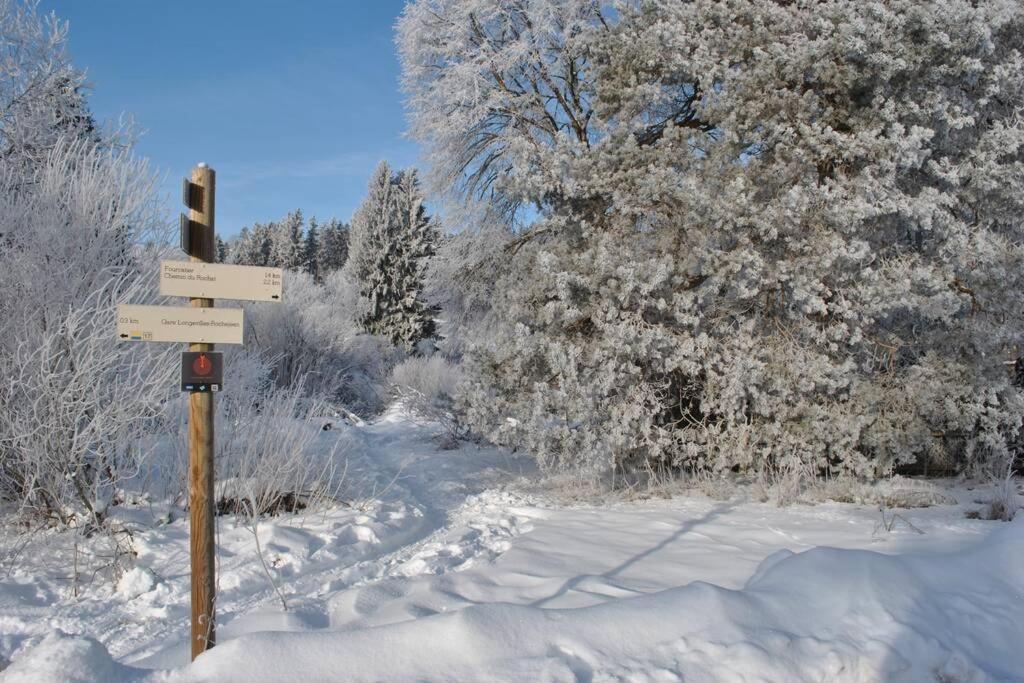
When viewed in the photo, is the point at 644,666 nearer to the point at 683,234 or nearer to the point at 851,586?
the point at 851,586

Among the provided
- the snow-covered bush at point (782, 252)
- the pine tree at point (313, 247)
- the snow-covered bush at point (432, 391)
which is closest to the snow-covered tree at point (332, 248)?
the pine tree at point (313, 247)

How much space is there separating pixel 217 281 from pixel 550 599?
275 cm

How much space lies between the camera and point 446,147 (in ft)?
37.9

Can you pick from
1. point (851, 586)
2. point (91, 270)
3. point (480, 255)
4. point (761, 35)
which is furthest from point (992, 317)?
point (91, 270)

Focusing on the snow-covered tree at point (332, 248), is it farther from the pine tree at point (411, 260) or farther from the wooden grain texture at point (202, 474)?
the wooden grain texture at point (202, 474)

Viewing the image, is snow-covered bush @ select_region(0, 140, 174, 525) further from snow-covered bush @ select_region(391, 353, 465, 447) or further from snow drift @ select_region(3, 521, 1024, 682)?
snow-covered bush @ select_region(391, 353, 465, 447)

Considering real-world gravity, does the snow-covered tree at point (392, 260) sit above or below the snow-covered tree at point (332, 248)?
below

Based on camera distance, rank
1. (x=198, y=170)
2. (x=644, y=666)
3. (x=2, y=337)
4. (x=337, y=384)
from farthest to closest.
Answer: (x=337, y=384) → (x=2, y=337) → (x=198, y=170) → (x=644, y=666)

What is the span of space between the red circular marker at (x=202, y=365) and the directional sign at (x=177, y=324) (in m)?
0.09

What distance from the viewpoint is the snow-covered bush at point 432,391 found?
13.2 m

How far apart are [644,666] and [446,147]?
9.83 m

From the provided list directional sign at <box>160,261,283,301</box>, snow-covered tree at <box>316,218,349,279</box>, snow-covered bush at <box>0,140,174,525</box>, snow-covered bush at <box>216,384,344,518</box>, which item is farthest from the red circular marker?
snow-covered tree at <box>316,218,349,279</box>

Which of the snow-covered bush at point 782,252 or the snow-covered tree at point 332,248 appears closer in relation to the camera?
the snow-covered bush at point 782,252

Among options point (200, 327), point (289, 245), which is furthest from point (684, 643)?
point (289, 245)
